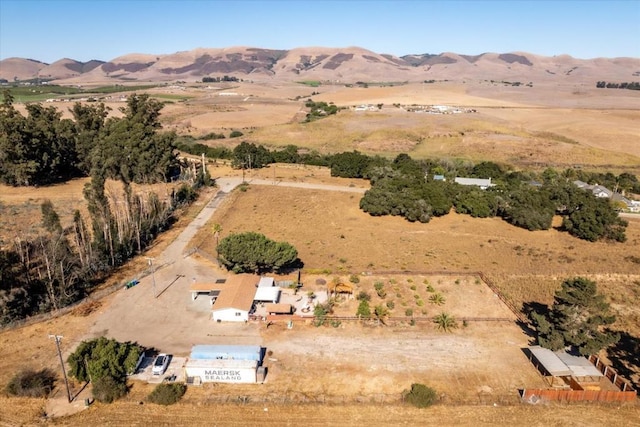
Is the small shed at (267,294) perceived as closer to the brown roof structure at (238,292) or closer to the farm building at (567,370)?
the brown roof structure at (238,292)

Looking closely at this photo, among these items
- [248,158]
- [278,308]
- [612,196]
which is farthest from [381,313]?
[248,158]

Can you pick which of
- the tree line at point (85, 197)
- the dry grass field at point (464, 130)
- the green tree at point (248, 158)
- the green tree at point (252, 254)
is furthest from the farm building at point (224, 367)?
the dry grass field at point (464, 130)

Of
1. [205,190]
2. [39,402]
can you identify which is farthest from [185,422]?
[205,190]

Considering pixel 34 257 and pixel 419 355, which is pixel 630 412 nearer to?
pixel 419 355

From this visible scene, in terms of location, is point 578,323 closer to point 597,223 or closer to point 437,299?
point 437,299

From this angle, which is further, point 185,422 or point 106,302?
point 106,302

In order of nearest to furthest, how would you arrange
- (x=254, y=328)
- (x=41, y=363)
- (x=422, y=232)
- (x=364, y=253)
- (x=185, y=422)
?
1. (x=185, y=422)
2. (x=41, y=363)
3. (x=254, y=328)
4. (x=364, y=253)
5. (x=422, y=232)
